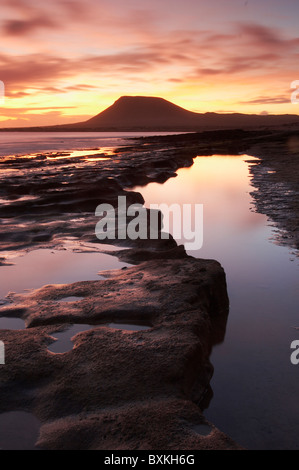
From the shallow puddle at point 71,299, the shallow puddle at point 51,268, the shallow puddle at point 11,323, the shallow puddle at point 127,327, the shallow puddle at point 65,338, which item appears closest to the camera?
the shallow puddle at point 65,338

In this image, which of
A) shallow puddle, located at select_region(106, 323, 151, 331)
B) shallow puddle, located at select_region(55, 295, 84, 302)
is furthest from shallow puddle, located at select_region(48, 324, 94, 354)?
shallow puddle, located at select_region(55, 295, 84, 302)

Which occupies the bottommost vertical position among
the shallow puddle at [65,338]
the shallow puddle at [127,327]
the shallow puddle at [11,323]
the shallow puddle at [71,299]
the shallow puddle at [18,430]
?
the shallow puddle at [18,430]

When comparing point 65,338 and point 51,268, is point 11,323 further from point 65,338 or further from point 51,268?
point 51,268

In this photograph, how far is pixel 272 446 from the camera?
2.78 meters

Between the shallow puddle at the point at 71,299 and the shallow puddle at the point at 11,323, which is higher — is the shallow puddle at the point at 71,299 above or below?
above

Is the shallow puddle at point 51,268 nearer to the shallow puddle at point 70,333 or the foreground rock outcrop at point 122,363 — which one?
the foreground rock outcrop at point 122,363

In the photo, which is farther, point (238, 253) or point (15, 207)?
point (15, 207)

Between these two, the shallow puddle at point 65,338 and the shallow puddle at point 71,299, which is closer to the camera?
the shallow puddle at point 65,338

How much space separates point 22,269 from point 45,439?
12.9ft

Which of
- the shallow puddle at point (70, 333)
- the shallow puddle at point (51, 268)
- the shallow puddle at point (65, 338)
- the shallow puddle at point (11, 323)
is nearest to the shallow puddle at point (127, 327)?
the shallow puddle at point (70, 333)

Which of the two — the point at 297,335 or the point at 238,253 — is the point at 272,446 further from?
the point at 238,253

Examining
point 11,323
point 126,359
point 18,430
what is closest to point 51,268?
point 11,323

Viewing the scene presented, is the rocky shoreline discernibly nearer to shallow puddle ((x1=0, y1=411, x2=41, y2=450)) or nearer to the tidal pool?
shallow puddle ((x1=0, y1=411, x2=41, y2=450))
